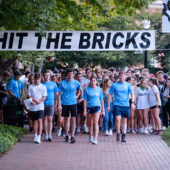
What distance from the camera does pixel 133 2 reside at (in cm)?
1321

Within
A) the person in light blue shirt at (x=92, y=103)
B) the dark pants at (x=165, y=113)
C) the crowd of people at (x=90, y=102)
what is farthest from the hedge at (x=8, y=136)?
the dark pants at (x=165, y=113)

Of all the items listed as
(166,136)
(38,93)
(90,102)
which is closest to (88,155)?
(90,102)

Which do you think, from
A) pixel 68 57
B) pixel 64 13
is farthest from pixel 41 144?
pixel 68 57

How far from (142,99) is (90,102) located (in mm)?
2903

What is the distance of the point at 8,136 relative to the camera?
1105cm

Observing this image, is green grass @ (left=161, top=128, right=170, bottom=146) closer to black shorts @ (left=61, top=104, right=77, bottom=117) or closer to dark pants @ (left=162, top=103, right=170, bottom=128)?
dark pants @ (left=162, top=103, right=170, bottom=128)

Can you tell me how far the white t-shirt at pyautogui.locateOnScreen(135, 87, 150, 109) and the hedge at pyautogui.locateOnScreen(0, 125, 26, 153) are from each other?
161 inches

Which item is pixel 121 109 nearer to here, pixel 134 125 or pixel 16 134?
pixel 134 125

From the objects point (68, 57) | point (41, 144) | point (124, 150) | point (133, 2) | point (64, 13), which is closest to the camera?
point (124, 150)

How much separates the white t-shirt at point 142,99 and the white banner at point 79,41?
5.06 metres

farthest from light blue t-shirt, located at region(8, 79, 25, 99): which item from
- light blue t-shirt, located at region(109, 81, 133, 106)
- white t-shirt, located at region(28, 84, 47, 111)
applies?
light blue t-shirt, located at region(109, 81, 133, 106)

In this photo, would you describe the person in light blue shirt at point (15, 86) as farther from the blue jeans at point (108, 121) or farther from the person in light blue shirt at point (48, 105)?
the blue jeans at point (108, 121)

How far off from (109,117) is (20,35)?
5.61 meters

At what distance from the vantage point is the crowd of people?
11.6m
